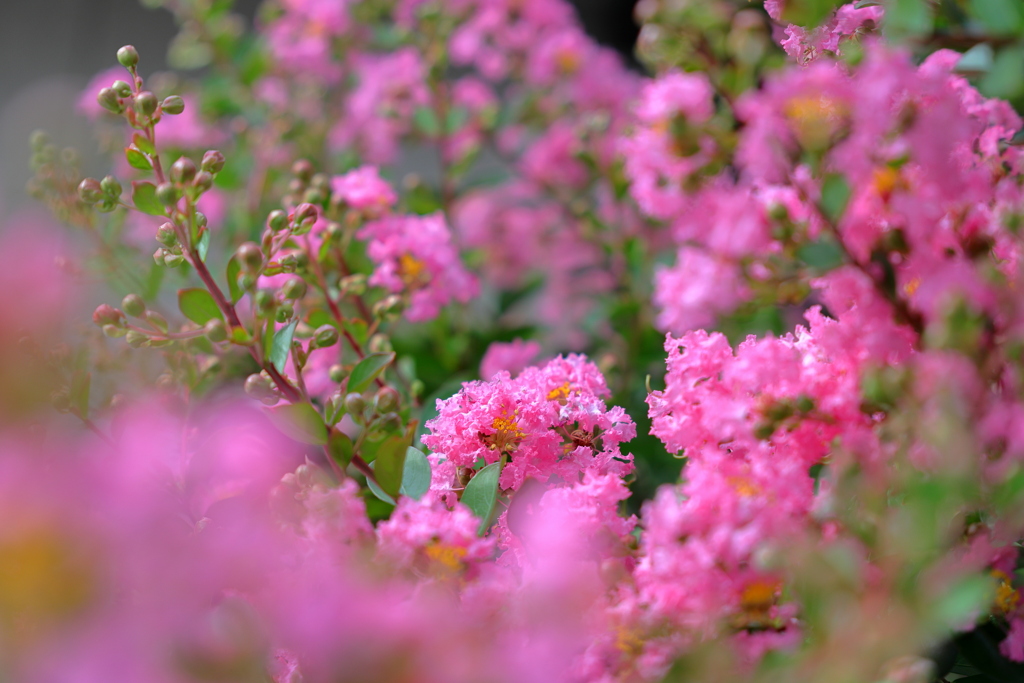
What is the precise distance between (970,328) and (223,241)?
45.3 inches

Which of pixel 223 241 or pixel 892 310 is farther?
pixel 223 241

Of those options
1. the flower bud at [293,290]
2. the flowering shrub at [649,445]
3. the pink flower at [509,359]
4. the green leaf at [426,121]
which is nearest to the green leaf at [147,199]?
the flowering shrub at [649,445]

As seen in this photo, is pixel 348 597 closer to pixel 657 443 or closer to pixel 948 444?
pixel 948 444

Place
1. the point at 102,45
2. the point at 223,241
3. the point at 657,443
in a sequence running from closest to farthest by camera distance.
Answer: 1. the point at 657,443
2. the point at 223,241
3. the point at 102,45

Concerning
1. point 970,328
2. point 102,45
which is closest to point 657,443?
point 970,328

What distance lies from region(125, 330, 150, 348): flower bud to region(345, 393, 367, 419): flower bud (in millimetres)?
175

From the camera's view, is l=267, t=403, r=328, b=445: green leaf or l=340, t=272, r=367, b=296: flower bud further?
l=340, t=272, r=367, b=296: flower bud

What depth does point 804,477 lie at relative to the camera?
1.52 feet

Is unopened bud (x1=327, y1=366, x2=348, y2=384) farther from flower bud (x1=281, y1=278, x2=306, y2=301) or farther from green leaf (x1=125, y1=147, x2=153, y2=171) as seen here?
green leaf (x1=125, y1=147, x2=153, y2=171)

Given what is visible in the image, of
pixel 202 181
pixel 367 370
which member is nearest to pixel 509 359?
pixel 367 370

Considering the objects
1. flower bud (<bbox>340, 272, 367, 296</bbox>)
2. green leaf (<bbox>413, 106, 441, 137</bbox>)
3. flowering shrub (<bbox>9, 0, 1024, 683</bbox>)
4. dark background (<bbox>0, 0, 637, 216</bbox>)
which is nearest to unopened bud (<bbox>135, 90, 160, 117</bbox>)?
flowering shrub (<bbox>9, 0, 1024, 683</bbox>)

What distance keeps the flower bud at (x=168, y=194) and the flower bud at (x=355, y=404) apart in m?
0.19

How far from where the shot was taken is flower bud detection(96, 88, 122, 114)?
60cm

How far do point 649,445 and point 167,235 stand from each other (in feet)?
1.64
